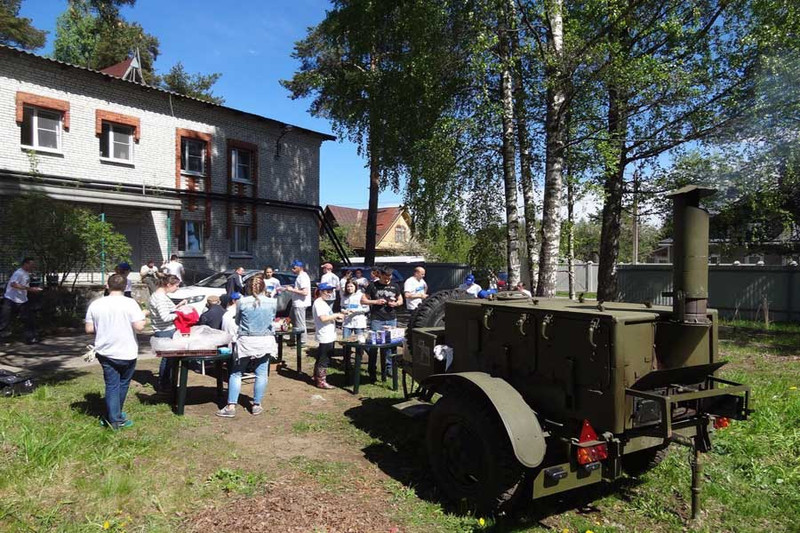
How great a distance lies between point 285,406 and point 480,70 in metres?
7.76

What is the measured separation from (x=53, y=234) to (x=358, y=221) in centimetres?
3854

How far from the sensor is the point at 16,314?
1134 cm

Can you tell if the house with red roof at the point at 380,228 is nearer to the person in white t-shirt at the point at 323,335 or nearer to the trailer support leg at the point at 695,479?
the person in white t-shirt at the point at 323,335

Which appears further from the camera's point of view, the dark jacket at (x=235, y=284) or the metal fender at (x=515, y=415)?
the dark jacket at (x=235, y=284)

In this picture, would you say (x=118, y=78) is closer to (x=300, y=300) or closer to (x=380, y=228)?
(x=300, y=300)

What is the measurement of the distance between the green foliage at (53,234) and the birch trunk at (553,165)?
34.8 feet

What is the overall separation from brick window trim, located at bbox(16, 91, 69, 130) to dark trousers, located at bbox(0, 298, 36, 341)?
7.66 metres

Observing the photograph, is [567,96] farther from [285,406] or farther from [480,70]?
[285,406]

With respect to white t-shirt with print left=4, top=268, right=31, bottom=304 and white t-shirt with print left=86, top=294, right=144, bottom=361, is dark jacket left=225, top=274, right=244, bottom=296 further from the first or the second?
white t-shirt with print left=86, top=294, right=144, bottom=361

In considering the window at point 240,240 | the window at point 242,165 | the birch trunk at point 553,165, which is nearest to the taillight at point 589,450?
the birch trunk at point 553,165

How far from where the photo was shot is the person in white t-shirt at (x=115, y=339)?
18.0 ft

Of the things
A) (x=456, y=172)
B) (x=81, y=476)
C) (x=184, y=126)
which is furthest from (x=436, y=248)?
(x=81, y=476)

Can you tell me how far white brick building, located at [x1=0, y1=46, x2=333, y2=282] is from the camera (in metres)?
15.9

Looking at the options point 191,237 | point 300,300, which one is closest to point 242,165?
point 191,237
